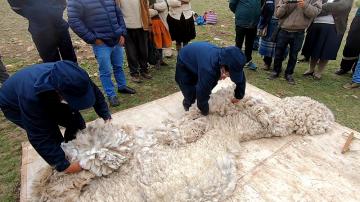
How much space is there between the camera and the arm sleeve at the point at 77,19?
3.48 meters

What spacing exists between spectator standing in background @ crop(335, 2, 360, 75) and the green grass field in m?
0.18

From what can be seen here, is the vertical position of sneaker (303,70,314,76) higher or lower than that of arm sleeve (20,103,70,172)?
lower

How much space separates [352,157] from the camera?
296cm

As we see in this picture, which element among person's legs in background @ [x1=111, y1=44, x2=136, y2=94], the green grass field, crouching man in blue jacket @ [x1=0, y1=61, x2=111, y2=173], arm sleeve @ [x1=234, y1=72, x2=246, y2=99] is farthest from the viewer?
person's legs in background @ [x1=111, y1=44, x2=136, y2=94]

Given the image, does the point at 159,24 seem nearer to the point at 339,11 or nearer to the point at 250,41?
the point at 250,41

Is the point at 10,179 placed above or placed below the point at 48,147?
below

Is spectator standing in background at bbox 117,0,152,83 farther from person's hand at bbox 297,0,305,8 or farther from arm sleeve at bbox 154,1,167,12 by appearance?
person's hand at bbox 297,0,305,8

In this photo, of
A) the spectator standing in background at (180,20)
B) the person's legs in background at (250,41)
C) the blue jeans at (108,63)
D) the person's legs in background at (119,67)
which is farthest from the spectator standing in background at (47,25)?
the person's legs in background at (250,41)

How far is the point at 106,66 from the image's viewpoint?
3957 mm

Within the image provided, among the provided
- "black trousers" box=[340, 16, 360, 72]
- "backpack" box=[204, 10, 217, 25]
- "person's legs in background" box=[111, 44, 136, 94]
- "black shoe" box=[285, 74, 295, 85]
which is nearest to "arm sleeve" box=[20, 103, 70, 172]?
"person's legs in background" box=[111, 44, 136, 94]

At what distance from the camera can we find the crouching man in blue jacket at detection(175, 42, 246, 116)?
2.60 meters

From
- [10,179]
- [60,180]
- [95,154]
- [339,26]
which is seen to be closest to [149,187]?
[95,154]

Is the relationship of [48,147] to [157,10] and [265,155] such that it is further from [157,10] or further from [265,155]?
[157,10]

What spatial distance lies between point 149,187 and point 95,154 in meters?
0.56
